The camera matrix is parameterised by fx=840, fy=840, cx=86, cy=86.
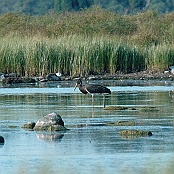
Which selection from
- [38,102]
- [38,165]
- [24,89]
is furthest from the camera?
[24,89]

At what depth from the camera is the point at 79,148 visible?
1244 centimetres

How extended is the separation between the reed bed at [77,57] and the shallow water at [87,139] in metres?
11.1

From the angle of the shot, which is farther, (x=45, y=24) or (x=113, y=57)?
(x=45, y=24)

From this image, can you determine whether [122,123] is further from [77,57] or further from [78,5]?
[78,5]

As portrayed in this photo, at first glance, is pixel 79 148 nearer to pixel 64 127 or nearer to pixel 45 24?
pixel 64 127

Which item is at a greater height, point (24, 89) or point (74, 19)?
point (74, 19)

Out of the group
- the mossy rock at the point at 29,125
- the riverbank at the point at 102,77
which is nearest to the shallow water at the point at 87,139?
the mossy rock at the point at 29,125

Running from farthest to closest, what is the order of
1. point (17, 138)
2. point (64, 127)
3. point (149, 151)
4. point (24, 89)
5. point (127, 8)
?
point (127, 8)
point (24, 89)
point (64, 127)
point (17, 138)
point (149, 151)

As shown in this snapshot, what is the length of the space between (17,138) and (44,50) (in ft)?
68.7

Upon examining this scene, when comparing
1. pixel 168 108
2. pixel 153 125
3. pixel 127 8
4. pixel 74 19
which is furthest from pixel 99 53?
pixel 127 8

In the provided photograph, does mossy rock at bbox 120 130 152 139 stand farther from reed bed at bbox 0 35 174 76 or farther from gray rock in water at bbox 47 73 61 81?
reed bed at bbox 0 35 174 76

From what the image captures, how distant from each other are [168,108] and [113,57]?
16.1 metres

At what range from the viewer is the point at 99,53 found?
114ft

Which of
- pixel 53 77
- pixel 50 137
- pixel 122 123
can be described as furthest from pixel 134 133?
pixel 53 77
